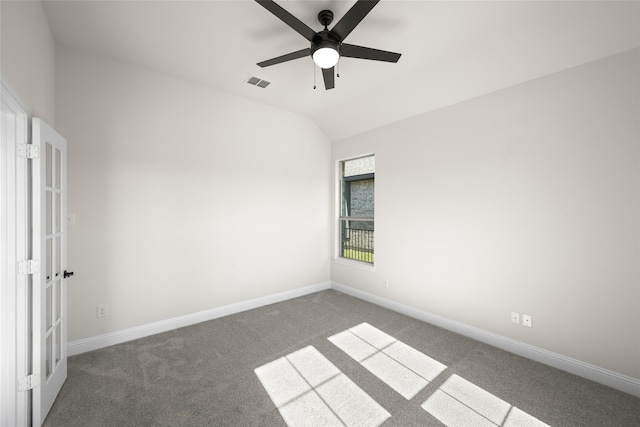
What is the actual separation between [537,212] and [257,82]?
11.4 feet

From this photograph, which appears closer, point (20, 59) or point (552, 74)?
point (20, 59)

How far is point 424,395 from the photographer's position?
204 centimetres

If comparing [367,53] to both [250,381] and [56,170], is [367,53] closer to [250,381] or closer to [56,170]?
[56,170]

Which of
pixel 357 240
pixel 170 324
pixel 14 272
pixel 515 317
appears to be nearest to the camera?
pixel 14 272

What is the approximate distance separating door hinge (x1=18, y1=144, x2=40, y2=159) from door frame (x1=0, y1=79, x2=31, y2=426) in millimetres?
20

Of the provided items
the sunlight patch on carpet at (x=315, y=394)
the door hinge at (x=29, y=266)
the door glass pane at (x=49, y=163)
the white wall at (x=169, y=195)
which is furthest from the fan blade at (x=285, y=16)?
the sunlight patch on carpet at (x=315, y=394)

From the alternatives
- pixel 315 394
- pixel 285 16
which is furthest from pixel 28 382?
pixel 285 16

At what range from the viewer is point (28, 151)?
1.72m

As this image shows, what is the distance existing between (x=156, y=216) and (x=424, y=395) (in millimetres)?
3296

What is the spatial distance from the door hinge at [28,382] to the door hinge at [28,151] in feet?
4.73

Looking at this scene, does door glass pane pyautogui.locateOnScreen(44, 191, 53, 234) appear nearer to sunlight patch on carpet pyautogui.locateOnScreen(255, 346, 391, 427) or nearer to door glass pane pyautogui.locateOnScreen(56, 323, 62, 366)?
door glass pane pyautogui.locateOnScreen(56, 323, 62, 366)

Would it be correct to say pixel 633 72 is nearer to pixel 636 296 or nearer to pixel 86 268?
pixel 636 296

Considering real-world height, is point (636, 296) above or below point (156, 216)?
below

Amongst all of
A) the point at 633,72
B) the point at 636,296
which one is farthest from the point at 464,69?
the point at 636,296
